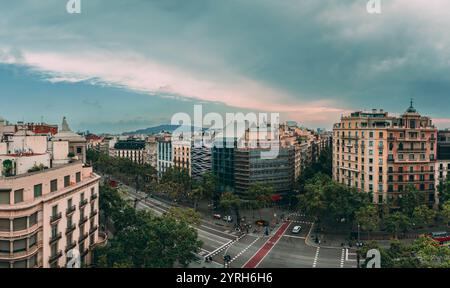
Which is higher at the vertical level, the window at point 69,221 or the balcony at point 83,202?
the balcony at point 83,202

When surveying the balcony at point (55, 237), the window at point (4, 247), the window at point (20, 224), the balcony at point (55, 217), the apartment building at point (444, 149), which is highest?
the apartment building at point (444, 149)

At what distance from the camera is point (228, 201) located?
1964 centimetres

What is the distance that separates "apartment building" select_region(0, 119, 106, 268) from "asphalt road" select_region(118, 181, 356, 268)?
15.5ft

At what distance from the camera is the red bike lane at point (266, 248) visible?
12.8 m

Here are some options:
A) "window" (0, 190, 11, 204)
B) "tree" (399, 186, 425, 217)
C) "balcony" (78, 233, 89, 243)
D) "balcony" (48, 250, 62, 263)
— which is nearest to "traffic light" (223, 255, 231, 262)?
"balcony" (78, 233, 89, 243)

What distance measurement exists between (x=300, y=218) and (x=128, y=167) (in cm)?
1808

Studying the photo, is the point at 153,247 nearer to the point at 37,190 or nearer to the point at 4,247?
the point at 37,190

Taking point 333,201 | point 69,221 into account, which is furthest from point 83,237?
point 333,201

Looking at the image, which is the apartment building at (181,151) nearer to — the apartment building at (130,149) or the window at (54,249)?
the apartment building at (130,149)

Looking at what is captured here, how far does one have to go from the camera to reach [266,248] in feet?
49.9

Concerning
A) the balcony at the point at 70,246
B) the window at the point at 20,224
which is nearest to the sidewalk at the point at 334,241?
the balcony at the point at 70,246

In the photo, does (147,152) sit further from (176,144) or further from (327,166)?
(327,166)

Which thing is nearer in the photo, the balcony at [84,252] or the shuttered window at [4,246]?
the shuttered window at [4,246]
